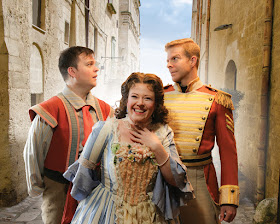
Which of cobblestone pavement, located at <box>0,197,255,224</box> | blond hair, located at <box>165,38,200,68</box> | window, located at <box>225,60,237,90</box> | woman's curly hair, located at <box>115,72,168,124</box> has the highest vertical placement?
window, located at <box>225,60,237,90</box>

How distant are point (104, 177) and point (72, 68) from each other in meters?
1.07

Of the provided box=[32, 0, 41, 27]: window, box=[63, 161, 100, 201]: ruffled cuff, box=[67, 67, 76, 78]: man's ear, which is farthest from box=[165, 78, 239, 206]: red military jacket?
box=[32, 0, 41, 27]: window

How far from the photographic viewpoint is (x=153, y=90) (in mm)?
1649

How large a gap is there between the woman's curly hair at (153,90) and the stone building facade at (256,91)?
2.94 meters

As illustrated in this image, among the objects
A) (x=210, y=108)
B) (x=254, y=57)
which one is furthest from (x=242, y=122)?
(x=210, y=108)

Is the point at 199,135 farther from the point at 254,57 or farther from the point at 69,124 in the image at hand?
the point at 254,57

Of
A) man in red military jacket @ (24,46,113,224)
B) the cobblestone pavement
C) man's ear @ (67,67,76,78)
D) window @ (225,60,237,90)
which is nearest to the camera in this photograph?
man in red military jacket @ (24,46,113,224)

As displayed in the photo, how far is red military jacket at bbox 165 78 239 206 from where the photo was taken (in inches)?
77.4

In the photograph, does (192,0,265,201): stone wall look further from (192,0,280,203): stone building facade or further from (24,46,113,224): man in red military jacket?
(24,46,113,224): man in red military jacket

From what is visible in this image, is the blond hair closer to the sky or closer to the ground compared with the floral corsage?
closer to the sky

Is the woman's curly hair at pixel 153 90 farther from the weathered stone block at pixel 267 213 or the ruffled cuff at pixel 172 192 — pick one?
the weathered stone block at pixel 267 213

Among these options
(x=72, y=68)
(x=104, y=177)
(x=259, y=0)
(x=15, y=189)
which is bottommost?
(x=15, y=189)

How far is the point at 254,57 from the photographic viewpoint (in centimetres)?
506

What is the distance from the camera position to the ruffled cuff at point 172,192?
158cm
